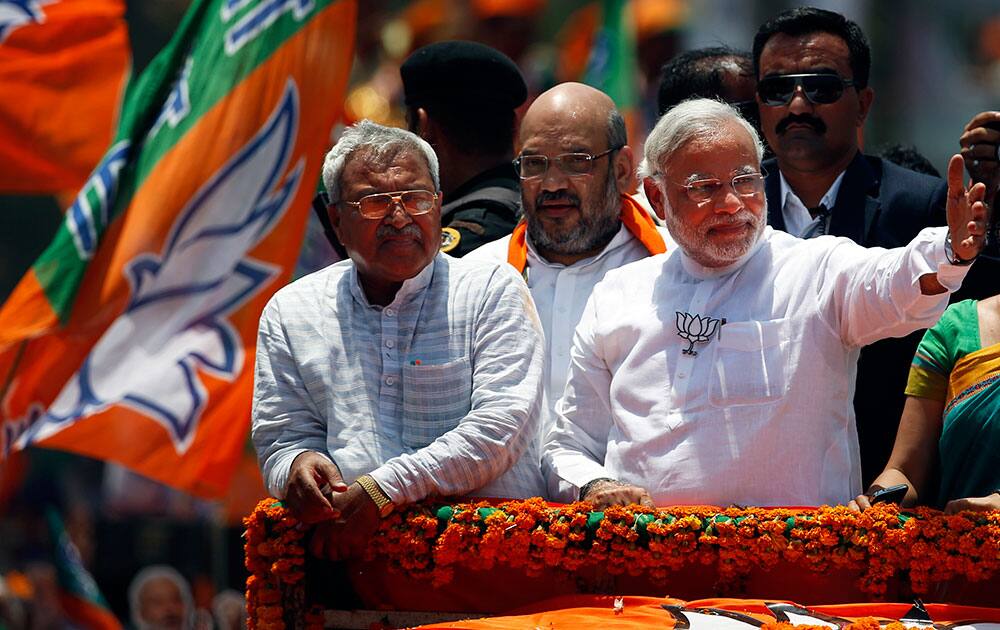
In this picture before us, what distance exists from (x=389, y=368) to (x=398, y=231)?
0.38 meters

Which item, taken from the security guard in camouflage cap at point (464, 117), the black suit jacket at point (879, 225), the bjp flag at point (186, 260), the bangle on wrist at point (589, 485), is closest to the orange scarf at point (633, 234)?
the black suit jacket at point (879, 225)

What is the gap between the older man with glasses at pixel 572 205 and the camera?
211 inches

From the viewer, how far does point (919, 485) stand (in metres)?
4.46

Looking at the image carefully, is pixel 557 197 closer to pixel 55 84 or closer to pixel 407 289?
pixel 407 289

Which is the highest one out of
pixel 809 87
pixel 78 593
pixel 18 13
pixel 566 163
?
pixel 18 13

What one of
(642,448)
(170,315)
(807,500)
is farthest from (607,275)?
(170,315)

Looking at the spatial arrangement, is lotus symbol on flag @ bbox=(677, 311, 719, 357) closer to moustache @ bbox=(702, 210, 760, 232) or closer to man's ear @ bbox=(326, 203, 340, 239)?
moustache @ bbox=(702, 210, 760, 232)

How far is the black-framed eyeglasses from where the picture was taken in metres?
5.38

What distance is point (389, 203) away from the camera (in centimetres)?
471

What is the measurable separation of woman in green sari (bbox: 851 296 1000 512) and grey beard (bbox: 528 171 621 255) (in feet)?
3.92

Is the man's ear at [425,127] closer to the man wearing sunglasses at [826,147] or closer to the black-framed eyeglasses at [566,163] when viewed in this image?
the black-framed eyeglasses at [566,163]

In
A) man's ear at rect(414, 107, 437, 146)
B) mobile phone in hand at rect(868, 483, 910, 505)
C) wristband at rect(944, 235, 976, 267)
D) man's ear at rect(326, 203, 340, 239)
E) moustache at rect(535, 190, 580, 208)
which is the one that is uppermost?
man's ear at rect(414, 107, 437, 146)

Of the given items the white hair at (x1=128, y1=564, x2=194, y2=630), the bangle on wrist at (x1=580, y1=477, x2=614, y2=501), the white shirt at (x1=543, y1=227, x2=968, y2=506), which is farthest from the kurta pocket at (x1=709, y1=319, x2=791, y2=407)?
the white hair at (x1=128, y1=564, x2=194, y2=630)

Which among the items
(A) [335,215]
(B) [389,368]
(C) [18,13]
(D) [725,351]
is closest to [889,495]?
(D) [725,351]
